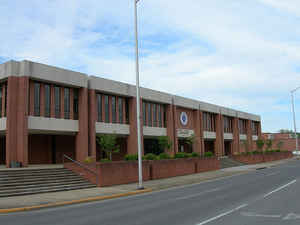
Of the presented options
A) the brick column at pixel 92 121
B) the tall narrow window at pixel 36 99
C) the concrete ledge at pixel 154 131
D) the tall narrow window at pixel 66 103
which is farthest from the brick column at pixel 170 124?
the tall narrow window at pixel 36 99

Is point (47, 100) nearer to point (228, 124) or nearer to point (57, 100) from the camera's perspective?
point (57, 100)

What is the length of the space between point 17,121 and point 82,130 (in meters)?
6.06

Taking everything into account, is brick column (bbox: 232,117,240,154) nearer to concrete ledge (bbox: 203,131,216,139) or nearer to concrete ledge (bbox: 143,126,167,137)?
concrete ledge (bbox: 203,131,216,139)

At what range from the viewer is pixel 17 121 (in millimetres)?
24625

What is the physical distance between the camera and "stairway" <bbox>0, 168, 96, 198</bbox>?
18328 millimetres

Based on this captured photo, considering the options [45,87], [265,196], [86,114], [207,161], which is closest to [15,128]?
[45,87]

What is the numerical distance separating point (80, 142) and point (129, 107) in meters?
8.42

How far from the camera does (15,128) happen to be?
2453cm

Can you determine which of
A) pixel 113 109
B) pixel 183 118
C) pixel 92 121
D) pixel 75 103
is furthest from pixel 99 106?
pixel 183 118

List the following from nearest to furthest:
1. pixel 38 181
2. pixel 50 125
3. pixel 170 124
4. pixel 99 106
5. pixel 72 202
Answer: pixel 72 202, pixel 38 181, pixel 50 125, pixel 99 106, pixel 170 124

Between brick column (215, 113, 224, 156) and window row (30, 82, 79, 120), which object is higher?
window row (30, 82, 79, 120)

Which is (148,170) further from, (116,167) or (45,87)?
(45,87)

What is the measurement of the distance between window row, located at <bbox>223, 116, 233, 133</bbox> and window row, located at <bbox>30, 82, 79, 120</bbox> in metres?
33.7

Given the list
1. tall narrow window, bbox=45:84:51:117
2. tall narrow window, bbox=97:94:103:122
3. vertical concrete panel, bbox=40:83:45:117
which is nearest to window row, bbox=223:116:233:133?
tall narrow window, bbox=97:94:103:122
